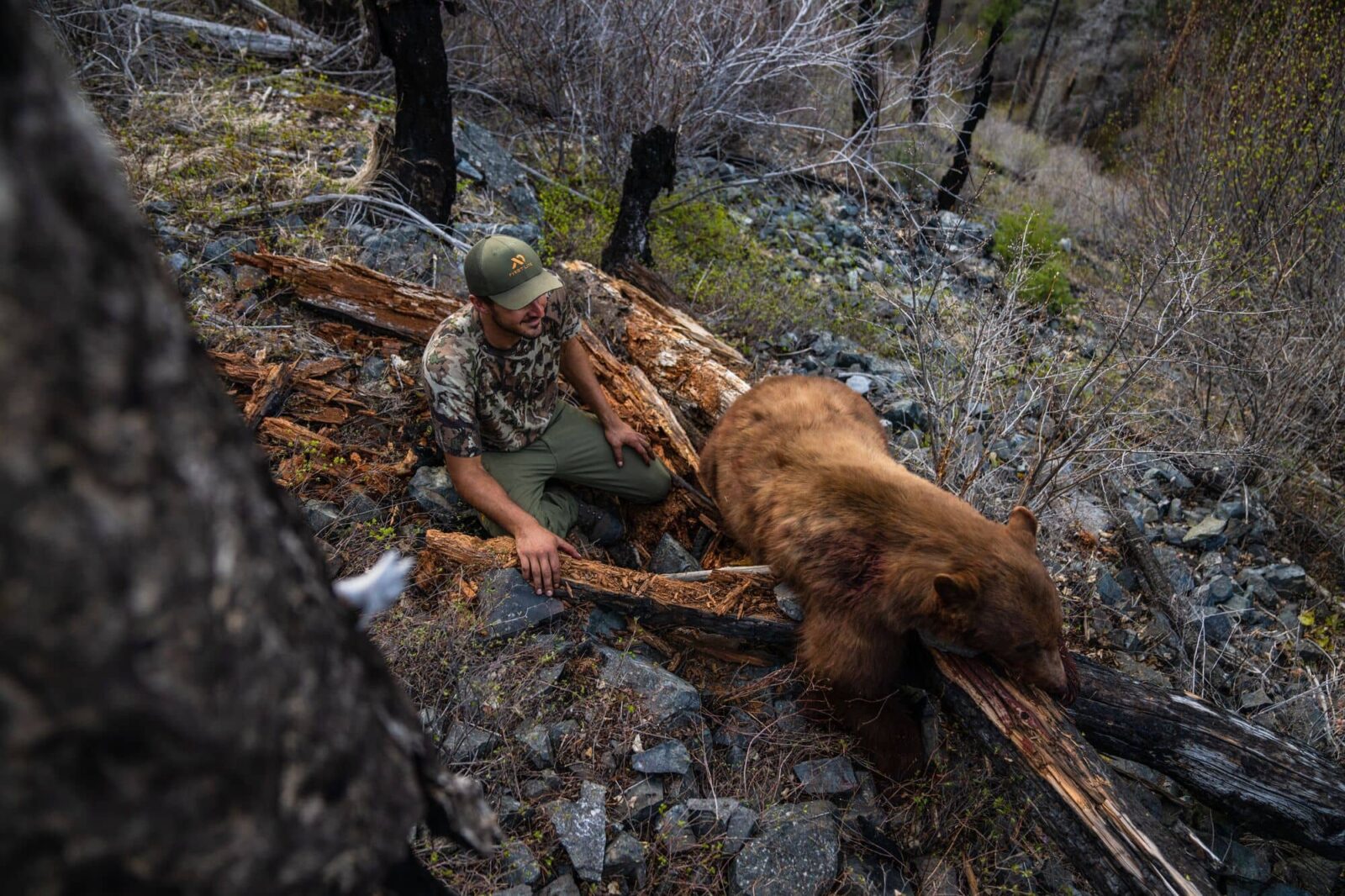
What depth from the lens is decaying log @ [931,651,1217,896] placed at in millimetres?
2564

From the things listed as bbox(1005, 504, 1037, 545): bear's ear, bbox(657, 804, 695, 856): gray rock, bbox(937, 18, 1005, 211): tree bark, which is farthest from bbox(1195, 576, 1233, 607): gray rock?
bbox(937, 18, 1005, 211): tree bark

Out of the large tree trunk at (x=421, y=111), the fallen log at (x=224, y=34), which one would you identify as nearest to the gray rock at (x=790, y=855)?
the large tree trunk at (x=421, y=111)

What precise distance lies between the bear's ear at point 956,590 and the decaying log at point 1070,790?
354 mm

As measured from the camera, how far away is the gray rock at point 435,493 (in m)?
4.33

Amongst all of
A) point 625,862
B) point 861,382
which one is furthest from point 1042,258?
point 625,862

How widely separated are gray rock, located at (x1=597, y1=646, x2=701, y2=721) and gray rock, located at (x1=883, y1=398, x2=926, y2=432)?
11.4 ft

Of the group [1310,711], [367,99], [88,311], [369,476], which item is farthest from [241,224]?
[1310,711]

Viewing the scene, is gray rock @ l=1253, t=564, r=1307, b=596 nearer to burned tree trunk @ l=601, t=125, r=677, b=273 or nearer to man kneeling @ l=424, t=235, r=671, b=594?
man kneeling @ l=424, t=235, r=671, b=594

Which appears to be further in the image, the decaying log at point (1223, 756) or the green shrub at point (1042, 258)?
the green shrub at point (1042, 258)

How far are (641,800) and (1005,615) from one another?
1.65 meters

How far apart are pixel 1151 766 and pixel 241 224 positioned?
22.1ft

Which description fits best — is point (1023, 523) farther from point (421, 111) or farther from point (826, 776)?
point (421, 111)

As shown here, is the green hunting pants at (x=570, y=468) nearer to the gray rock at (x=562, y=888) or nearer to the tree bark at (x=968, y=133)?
the gray rock at (x=562, y=888)

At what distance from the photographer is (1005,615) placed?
10.2 feet
